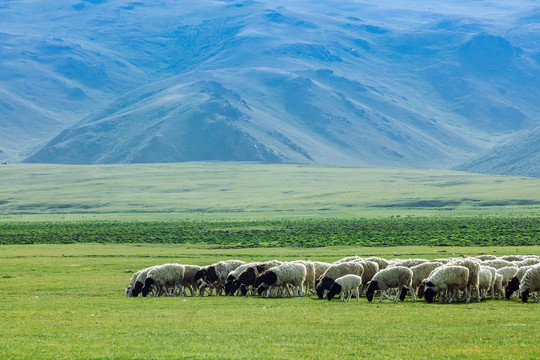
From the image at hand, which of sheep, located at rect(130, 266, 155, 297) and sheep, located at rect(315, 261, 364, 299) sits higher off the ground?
sheep, located at rect(315, 261, 364, 299)

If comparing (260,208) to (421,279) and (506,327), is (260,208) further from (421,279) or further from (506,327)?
(506,327)

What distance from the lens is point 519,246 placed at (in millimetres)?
49219

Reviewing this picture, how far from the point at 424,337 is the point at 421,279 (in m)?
9.48

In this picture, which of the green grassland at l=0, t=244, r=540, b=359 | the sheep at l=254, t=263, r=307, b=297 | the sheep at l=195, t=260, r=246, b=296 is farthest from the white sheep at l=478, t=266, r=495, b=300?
the sheep at l=195, t=260, r=246, b=296

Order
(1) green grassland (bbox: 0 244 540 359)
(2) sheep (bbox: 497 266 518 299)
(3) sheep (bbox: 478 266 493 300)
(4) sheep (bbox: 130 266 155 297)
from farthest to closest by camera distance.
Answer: (4) sheep (bbox: 130 266 155 297) → (2) sheep (bbox: 497 266 518 299) → (3) sheep (bbox: 478 266 493 300) → (1) green grassland (bbox: 0 244 540 359)

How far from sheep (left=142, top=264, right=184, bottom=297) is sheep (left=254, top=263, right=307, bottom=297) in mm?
3079

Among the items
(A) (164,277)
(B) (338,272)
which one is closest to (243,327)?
(B) (338,272)

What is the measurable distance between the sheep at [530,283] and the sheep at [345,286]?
508 cm

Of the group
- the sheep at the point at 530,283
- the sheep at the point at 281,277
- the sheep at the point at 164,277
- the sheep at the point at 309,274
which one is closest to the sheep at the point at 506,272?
the sheep at the point at 530,283

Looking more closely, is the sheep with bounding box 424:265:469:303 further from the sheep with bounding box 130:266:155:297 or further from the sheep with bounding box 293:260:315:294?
the sheep with bounding box 130:266:155:297

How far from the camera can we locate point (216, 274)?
2864 centimetres

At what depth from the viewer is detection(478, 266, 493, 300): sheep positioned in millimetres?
24391

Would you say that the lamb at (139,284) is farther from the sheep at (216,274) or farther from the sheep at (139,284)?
the sheep at (216,274)

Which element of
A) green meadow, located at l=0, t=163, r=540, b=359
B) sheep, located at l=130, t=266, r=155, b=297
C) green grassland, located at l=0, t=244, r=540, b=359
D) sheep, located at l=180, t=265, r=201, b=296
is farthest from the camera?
sheep, located at l=180, t=265, r=201, b=296
